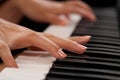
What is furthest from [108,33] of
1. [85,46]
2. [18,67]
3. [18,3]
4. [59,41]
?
[18,3]

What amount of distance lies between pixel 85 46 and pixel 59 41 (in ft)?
0.37

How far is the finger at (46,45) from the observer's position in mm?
893

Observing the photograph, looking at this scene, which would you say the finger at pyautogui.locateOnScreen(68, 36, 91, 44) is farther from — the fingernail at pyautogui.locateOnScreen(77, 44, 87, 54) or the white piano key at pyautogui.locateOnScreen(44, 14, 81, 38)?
the white piano key at pyautogui.locateOnScreen(44, 14, 81, 38)

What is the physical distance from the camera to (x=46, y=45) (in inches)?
35.6

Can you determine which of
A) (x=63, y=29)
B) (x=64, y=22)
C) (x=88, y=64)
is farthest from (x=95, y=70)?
(x=64, y=22)

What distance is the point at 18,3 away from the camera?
1.66 m

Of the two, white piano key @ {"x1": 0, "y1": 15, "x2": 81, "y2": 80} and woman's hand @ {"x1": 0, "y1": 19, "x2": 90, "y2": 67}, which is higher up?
woman's hand @ {"x1": 0, "y1": 19, "x2": 90, "y2": 67}

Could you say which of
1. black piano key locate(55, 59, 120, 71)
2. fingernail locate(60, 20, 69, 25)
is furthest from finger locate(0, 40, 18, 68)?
fingernail locate(60, 20, 69, 25)

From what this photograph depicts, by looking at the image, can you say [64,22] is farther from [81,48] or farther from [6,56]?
[6,56]

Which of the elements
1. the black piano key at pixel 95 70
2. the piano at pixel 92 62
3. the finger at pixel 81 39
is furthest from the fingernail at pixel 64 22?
the black piano key at pixel 95 70

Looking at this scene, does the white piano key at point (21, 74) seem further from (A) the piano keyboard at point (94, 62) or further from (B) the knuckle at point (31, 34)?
(B) the knuckle at point (31, 34)

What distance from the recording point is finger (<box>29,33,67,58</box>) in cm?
89

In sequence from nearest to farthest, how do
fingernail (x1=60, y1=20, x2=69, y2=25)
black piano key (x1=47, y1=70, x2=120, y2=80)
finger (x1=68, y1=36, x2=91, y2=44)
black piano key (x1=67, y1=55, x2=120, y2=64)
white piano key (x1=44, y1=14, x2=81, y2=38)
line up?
black piano key (x1=47, y1=70, x2=120, y2=80), black piano key (x1=67, y1=55, x2=120, y2=64), finger (x1=68, y1=36, x2=91, y2=44), white piano key (x1=44, y1=14, x2=81, y2=38), fingernail (x1=60, y1=20, x2=69, y2=25)

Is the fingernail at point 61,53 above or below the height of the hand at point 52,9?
below
